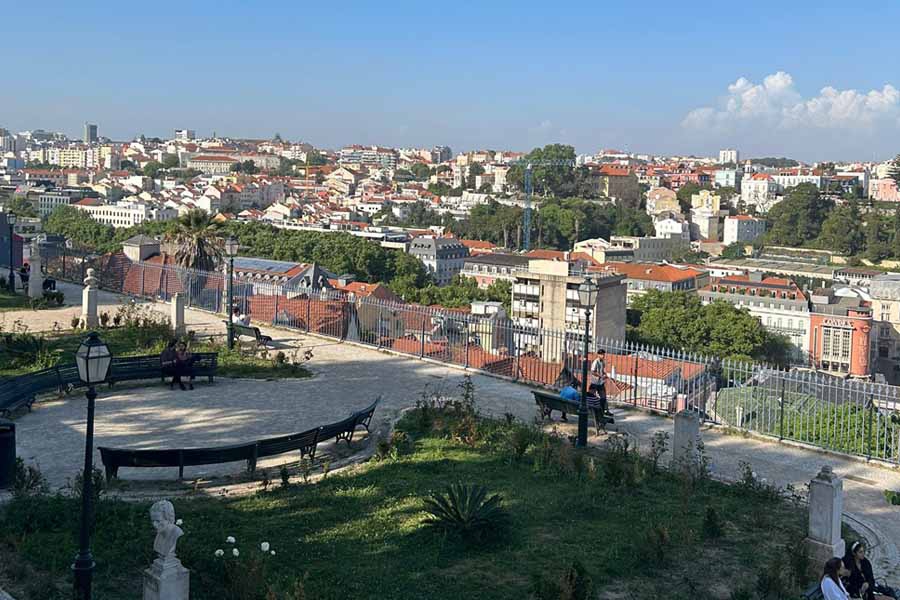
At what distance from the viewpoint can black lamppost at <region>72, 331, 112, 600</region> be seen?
6.19 metres

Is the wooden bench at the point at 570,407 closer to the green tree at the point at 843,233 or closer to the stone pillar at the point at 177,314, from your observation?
the stone pillar at the point at 177,314

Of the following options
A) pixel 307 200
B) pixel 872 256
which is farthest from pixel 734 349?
pixel 307 200

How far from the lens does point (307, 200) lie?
142500 millimetres

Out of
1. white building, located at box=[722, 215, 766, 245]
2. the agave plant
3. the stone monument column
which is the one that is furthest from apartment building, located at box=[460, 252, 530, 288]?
the stone monument column

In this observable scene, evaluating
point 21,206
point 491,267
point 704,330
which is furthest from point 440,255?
point 21,206

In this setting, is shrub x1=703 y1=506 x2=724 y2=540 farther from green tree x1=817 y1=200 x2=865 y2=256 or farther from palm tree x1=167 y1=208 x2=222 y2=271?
green tree x1=817 y1=200 x2=865 y2=256

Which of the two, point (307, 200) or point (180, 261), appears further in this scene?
point (307, 200)

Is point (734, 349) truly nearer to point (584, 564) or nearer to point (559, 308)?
point (559, 308)

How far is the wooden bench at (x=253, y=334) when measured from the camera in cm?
1664

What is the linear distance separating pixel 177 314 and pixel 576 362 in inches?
308

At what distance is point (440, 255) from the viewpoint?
95.4 m

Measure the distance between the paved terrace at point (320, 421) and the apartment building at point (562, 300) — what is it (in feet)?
86.3

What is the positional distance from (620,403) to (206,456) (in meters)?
6.86

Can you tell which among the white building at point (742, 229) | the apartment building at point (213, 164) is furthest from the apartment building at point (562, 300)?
the apartment building at point (213, 164)
